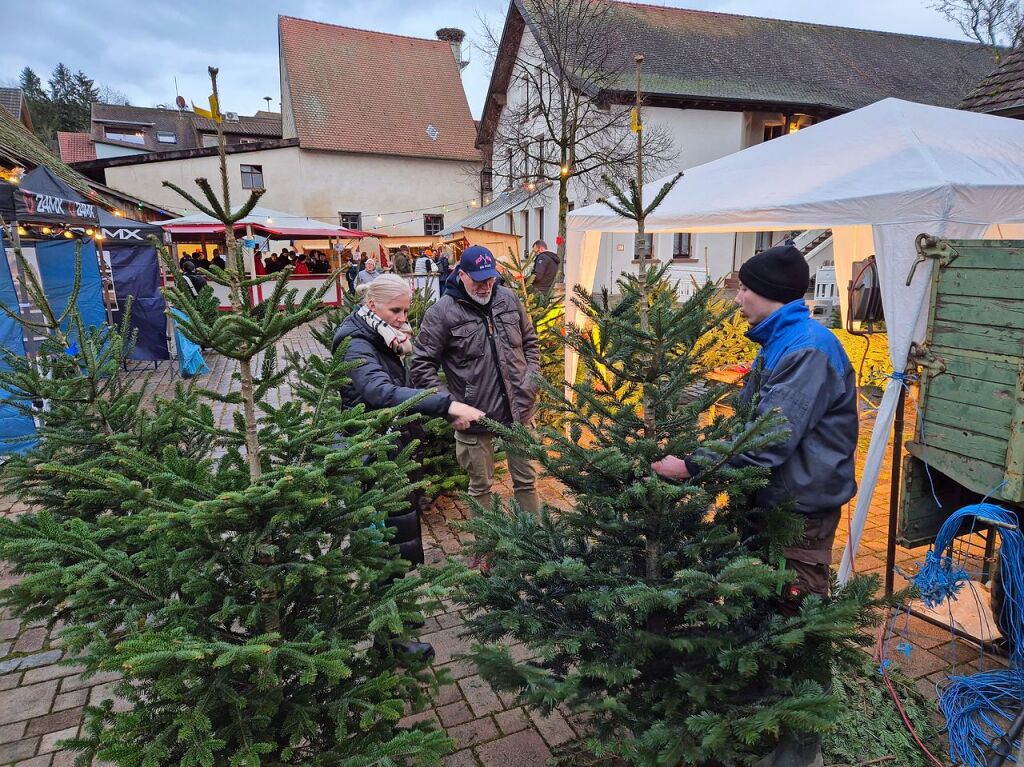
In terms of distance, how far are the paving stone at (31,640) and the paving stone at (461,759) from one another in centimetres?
270

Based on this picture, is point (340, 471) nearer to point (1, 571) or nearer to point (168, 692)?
point (168, 692)

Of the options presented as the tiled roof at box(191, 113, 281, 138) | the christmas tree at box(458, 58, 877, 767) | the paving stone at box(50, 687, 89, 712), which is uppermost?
the tiled roof at box(191, 113, 281, 138)

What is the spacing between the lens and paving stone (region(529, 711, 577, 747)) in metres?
2.74

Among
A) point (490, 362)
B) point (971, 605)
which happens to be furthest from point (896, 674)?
point (490, 362)

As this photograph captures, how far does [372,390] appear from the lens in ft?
10.2

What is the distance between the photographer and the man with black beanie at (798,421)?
6.60ft

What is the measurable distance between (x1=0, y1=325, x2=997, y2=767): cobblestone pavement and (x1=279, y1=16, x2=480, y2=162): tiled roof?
2903 cm

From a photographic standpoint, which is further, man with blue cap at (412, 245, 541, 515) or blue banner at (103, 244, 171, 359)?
blue banner at (103, 244, 171, 359)

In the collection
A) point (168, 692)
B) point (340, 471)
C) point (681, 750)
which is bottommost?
point (681, 750)

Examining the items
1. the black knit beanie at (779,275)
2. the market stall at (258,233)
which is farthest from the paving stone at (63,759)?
the market stall at (258,233)

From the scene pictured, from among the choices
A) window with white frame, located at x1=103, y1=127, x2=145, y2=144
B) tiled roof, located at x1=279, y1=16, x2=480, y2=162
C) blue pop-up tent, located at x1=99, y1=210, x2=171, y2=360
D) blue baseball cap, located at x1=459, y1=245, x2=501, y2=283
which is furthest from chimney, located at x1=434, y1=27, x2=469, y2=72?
blue baseball cap, located at x1=459, y1=245, x2=501, y2=283

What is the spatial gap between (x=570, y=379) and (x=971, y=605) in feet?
14.0

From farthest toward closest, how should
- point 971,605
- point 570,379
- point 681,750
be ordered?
1. point 570,379
2. point 971,605
3. point 681,750

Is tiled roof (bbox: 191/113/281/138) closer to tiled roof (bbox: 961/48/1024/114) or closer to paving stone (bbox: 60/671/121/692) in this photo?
tiled roof (bbox: 961/48/1024/114)
